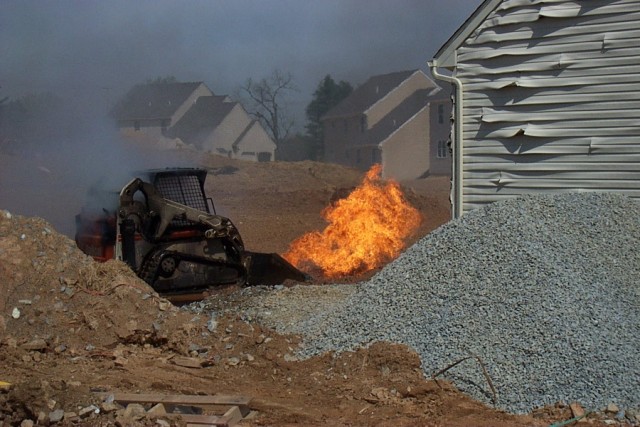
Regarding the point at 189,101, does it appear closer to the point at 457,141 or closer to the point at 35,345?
the point at 457,141

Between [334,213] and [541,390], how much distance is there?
36.0 feet

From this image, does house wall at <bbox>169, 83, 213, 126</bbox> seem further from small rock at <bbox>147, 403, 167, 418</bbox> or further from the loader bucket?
small rock at <bbox>147, 403, 167, 418</bbox>

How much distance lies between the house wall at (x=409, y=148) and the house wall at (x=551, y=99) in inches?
1654

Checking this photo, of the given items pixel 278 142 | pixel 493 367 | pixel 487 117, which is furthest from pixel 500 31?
pixel 278 142

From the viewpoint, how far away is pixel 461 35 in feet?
40.6

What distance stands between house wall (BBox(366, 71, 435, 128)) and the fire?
4022cm

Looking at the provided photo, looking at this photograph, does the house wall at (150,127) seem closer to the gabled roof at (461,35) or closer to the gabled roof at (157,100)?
the gabled roof at (157,100)

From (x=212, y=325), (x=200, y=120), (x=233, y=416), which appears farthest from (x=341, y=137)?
(x=233, y=416)

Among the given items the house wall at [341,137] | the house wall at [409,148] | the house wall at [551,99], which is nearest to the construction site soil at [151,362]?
the house wall at [551,99]

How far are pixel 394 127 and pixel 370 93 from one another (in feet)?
19.5

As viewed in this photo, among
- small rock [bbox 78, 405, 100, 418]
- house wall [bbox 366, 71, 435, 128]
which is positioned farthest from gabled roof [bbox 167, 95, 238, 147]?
small rock [bbox 78, 405, 100, 418]

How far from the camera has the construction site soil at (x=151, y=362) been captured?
7.22m

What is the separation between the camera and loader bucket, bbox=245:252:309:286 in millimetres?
13570

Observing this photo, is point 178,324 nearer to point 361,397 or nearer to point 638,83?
point 361,397
